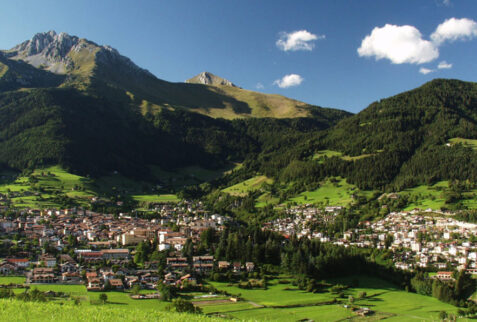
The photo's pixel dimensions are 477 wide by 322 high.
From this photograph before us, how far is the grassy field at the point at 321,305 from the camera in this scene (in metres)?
47.5

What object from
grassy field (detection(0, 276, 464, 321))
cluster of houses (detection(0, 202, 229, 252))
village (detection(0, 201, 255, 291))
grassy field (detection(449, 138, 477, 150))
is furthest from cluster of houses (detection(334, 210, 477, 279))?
grassy field (detection(449, 138, 477, 150))

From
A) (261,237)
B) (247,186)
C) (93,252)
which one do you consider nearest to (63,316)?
(93,252)

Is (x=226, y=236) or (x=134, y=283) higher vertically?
(x=226, y=236)

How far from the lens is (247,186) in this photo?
186 metres

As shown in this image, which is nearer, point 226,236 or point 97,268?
point 97,268

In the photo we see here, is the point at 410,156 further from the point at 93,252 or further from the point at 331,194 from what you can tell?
the point at 93,252

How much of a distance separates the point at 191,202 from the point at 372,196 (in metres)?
72.5

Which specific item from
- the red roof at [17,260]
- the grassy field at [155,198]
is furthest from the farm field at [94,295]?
the grassy field at [155,198]

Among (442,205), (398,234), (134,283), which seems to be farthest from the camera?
(442,205)

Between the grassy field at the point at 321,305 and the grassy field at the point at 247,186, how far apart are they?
10984cm

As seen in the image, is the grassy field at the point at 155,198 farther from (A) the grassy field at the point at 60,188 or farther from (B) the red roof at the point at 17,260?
(B) the red roof at the point at 17,260

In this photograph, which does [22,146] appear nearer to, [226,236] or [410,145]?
[226,236]

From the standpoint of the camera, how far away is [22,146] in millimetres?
189375

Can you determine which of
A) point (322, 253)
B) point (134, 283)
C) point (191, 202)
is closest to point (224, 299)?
point (134, 283)
